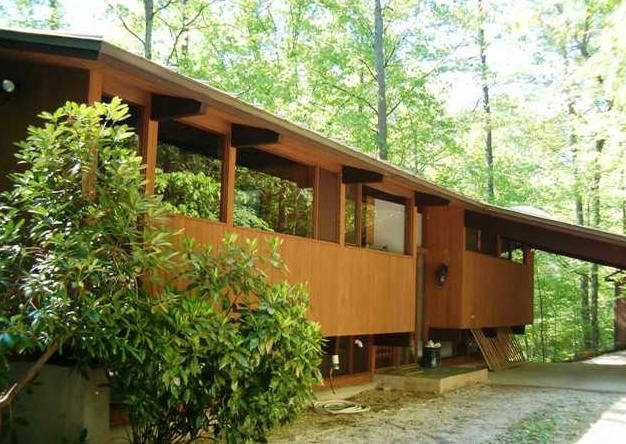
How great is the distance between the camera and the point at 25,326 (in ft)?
14.0

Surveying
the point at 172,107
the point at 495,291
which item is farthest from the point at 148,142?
the point at 495,291

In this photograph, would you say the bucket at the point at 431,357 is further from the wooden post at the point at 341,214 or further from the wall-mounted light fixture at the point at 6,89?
the wall-mounted light fixture at the point at 6,89

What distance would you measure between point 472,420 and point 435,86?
785 inches

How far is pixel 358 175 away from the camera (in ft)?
30.8

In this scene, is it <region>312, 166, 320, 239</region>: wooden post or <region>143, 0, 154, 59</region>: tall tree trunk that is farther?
<region>143, 0, 154, 59</region>: tall tree trunk

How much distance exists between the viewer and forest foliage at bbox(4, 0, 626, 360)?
72.5 ft

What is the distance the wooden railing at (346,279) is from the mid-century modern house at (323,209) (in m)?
0.02

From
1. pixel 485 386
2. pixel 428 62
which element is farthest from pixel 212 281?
pixel 428 62

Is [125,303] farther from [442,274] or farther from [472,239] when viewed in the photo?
[472,239]

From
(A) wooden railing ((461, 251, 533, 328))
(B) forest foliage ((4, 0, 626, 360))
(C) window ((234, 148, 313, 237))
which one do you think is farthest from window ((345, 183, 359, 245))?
(B) forest foliage ((4, 0, 626, 360))

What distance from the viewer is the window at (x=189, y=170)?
6.36m

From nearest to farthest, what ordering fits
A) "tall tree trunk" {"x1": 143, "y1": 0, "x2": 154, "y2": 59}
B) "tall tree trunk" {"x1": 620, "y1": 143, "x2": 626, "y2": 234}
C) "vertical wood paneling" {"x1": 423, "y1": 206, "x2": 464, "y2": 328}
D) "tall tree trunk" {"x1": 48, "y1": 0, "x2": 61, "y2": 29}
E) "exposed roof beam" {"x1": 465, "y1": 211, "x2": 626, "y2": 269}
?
"vertical wood paneling" {"x1": 423, "y1": 206, "x2": 464, "y2": 328} < "exposed roof beam" {"x1": 465, "y1": 211, "x2": 626, "y2": 269} < "tall tree trunk" {"x1": 620, "y1": 143, "x2": 626, "y2": 234} < "tall tree trunk" {"x1": 143, "y1": 0, "x2": 154, "y2": 59} < "tall tree trunk" {"x1": 48, "y1": 0, "x2": 61, "y2": 29}

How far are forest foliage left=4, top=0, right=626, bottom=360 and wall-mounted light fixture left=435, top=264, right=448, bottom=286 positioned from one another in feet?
27.9

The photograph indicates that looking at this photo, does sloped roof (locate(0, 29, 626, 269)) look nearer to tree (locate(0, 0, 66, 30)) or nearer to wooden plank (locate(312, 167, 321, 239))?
wooden plank (locate(312, 167, 321, 239))
